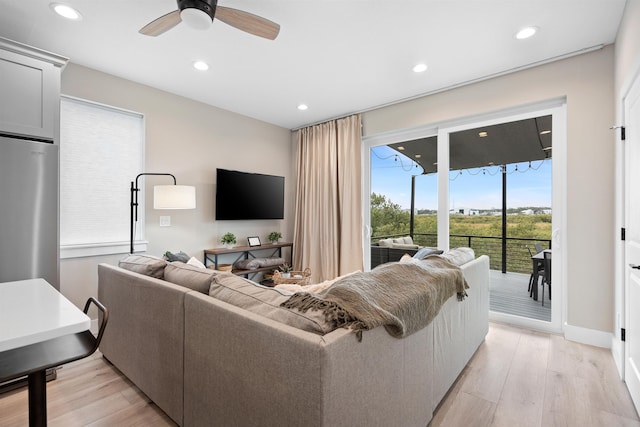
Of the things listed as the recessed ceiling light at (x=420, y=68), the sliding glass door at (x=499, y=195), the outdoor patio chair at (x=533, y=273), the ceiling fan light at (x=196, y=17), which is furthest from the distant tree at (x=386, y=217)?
the ceiling fan light at (x=196, y=17)

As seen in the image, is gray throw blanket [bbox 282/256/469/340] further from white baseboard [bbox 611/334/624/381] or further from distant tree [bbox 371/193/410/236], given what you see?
distant tree [bbox 371/193/410/236]

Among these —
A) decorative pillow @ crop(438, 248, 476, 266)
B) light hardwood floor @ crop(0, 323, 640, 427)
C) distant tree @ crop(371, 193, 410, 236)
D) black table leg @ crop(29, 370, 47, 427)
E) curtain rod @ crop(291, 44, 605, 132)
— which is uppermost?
curtain rod @ crop(291, 44, 605, 132)

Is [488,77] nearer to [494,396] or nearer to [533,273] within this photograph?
[533,273]

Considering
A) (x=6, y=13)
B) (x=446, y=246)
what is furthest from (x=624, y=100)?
(x=6, y=13)

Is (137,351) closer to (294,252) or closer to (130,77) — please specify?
(130,77)

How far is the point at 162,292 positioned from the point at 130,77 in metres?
2.71

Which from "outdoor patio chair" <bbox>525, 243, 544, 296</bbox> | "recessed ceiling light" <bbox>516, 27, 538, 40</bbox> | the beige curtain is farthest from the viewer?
the beige curtain

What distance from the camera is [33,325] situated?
1.00 metres

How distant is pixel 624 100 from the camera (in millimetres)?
2256

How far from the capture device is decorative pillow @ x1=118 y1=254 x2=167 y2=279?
2.02 meters

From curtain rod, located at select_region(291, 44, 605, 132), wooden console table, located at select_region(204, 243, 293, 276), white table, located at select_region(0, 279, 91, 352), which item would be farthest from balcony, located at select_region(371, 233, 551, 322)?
white table, located at select_region(0, 279, 91, 352)

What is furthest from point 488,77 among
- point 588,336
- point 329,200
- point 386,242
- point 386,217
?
point 588,336

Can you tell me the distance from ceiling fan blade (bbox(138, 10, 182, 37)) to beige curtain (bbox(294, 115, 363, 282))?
276cm

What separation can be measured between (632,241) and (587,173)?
0.98 meters
